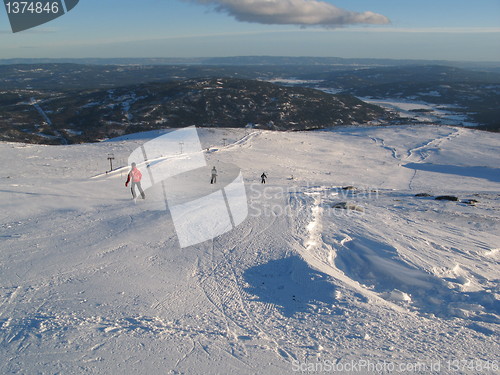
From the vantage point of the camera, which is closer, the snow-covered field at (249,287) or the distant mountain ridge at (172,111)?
the snow-covered field at (249,287)

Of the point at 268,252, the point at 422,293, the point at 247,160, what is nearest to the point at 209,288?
the point at 268,252

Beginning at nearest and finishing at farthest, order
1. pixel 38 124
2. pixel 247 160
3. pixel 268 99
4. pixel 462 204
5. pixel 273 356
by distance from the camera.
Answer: pixel 273 356
pixel 462 204
pixel 247 160
pixel 38 124
pixel 268 99

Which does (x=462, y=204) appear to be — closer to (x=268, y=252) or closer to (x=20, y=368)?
(x=268, y=252)

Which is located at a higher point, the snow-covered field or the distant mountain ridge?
the snow-covered field

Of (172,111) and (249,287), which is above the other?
(249,287)

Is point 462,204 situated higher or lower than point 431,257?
lower

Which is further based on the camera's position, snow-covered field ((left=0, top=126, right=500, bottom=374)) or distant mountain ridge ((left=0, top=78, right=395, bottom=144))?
distant mountain ridge ((left=0, top=78, right=395, bottom=144))

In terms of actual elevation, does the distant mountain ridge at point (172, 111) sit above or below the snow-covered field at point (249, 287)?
below

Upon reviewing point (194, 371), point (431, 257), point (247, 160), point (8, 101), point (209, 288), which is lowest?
point (8, 101)
